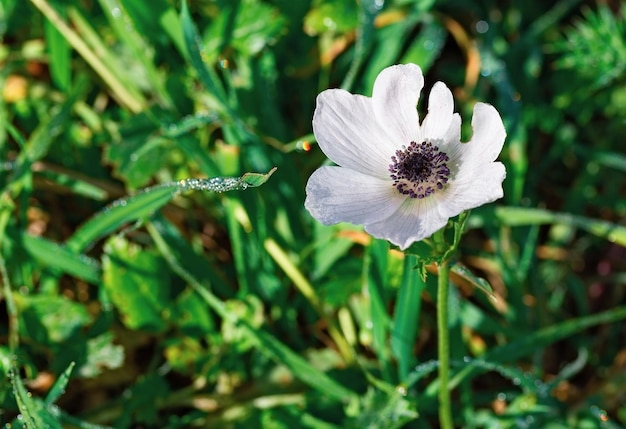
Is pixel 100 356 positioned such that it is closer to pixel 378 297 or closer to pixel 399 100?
pixel 378 297

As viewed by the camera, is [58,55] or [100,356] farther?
[58,55]

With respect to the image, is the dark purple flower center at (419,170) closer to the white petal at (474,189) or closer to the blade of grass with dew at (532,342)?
the white petal at (474,189)

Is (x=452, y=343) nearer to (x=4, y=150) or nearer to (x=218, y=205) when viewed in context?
(x=218, y=205)

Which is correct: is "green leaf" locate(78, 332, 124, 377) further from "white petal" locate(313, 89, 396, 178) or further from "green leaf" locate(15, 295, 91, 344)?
"white petal" locate(313, 89, 396, 178)

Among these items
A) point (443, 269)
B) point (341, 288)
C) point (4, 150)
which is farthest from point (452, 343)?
point (4, 150)

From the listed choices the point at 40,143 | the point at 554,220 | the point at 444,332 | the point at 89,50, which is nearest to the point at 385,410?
the point at 444,332

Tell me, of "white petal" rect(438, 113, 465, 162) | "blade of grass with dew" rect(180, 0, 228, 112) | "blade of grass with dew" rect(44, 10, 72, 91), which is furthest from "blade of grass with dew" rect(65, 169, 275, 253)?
"blade of grass with dew" rect(44, 10, 72, 91)
